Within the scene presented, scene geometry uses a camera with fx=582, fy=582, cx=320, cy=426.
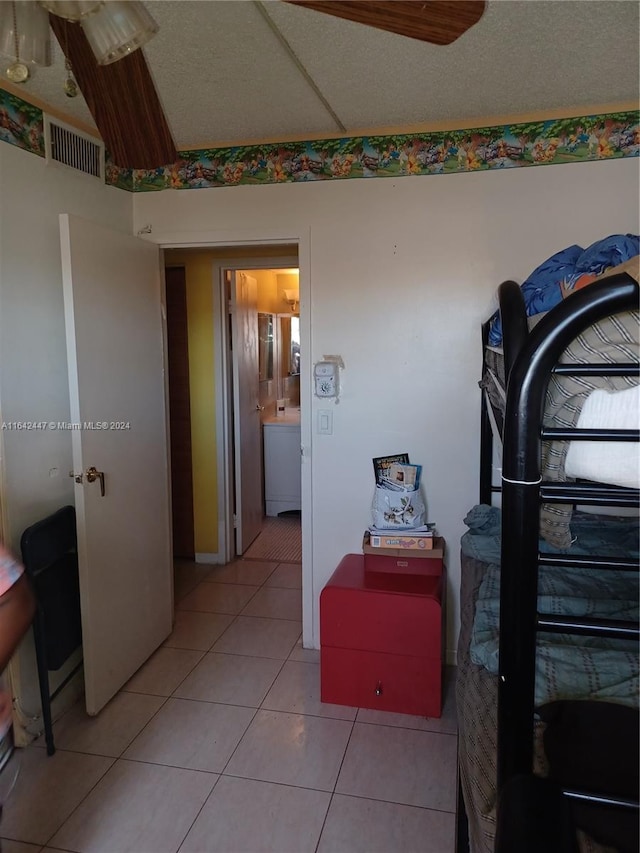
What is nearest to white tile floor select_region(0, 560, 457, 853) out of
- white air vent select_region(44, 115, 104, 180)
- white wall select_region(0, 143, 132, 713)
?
white wall select_region(0, 143, 132, 713)

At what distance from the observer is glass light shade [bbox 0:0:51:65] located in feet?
3.51

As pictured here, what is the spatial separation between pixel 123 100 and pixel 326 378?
1522mm

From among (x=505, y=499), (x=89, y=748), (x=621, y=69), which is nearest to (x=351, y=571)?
(x=89, y=748)

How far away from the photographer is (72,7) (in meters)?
0.98

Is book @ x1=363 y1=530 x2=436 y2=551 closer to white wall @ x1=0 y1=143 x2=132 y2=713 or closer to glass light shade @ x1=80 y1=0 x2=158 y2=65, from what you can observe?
white wall @ x1=0 y1=143 x2=132 y2=713

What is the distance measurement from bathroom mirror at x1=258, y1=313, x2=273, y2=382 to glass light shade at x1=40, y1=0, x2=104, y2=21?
11.6 feet

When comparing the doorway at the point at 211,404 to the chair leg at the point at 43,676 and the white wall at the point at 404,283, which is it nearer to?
the white wall at the point at 404,283

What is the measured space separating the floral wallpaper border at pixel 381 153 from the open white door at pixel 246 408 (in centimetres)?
118

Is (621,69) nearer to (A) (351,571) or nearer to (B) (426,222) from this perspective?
(B) (426,222)

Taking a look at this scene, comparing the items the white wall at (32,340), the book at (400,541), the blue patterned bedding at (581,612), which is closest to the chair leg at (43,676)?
the white wall at (32,340)

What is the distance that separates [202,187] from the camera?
2.71 metres

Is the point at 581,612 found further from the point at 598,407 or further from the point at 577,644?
the point at 598,407

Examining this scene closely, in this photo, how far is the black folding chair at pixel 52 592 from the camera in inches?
82.0

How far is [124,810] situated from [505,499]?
1.73 m
